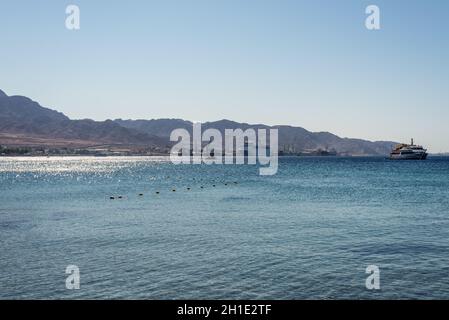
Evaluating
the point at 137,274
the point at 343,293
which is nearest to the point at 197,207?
the point at 137,274

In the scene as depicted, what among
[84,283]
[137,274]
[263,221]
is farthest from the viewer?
[263,221]

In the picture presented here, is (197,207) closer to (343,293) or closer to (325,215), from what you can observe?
(325,215)

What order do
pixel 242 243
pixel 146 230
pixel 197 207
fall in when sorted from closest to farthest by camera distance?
pixel 242 243, pixel 146 230, pixel 197 207

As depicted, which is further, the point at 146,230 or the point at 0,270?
the point at 146,230

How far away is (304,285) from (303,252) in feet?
27.4

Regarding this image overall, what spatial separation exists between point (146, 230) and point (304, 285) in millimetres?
22980

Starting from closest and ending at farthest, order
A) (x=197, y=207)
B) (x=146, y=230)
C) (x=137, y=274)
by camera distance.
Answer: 1. (x=137, y=274)
2. (x=146, y=230)
3. (x=197, y=207)
